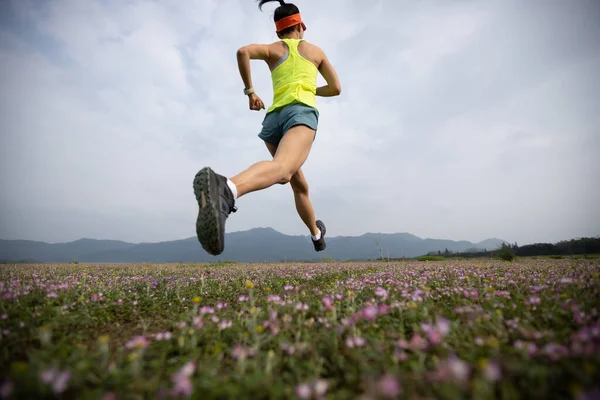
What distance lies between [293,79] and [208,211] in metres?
2.59

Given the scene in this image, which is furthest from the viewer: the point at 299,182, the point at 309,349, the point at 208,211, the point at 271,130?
the point at 299,182

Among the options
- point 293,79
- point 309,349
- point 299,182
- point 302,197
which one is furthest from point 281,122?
point 309,349

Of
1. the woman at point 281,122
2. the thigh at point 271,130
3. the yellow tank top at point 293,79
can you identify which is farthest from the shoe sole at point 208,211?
the yellow tank top at point 293,79

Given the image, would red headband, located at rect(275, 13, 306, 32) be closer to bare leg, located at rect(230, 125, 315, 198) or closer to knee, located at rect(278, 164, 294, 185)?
bare leg, located at rect(230, 125, 315, 198)

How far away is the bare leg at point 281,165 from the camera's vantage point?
334 centimetres

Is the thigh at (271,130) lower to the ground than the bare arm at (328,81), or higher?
lower

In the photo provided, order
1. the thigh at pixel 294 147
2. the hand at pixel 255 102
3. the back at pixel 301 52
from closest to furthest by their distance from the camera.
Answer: the thigh at pixel 294 147, the back at pixel 301 52, the hand at pixel 255 102

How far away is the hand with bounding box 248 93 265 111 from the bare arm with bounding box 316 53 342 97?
132 centimetres

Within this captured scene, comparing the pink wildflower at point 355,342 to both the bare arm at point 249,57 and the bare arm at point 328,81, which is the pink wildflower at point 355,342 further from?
the bare arm at point 328,81

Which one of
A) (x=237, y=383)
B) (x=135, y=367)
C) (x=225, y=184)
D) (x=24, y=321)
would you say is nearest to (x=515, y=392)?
(x=237, y=383)

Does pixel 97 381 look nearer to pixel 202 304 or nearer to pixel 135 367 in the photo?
pixel 135 367

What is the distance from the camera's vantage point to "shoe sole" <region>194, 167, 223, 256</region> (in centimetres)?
288

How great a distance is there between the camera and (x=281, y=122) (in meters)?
4.40

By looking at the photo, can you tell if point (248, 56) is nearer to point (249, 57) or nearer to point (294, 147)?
point (249, 57)
